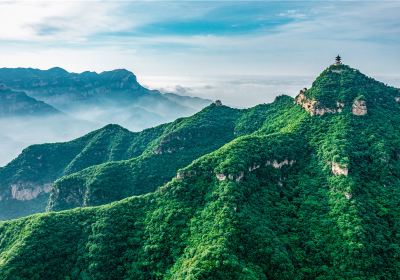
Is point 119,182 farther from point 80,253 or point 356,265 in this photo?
point 356,265

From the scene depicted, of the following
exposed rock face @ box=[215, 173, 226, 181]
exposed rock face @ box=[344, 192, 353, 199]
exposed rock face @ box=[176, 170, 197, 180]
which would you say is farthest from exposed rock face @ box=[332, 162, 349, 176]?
exposed rock face @ box=[176, 170, 197, 180]

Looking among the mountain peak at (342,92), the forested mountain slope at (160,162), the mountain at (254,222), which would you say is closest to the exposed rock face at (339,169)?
the mountain at (254,222)

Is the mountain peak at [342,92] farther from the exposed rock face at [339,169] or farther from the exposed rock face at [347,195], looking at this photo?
the exposed rock face at [347,195]

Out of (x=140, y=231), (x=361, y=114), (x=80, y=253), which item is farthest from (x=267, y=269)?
(x=361, y=114)

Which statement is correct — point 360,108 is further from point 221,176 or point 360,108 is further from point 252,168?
point 221,176

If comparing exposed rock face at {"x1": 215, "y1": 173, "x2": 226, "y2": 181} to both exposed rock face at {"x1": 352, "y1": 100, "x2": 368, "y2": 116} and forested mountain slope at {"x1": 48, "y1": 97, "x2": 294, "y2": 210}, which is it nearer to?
exposed rock face at {"x1": 352, "y1": 100, "x2": 368, "y2": 116}
